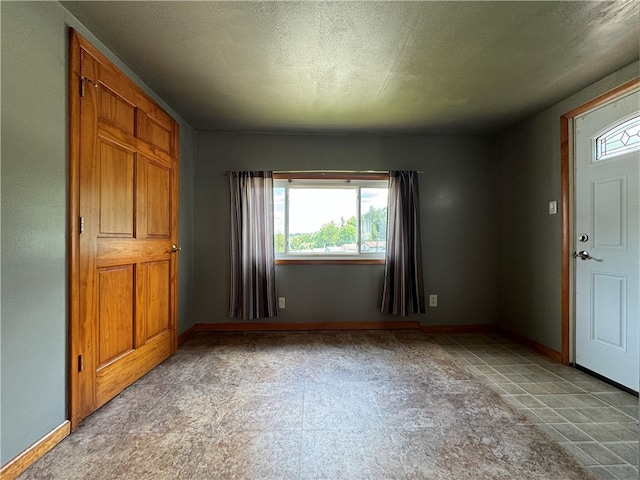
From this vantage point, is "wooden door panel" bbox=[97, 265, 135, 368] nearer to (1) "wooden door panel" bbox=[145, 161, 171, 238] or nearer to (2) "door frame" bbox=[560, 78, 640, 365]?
(1) "wooden door panel" bbox=[145, 161, 171, 238]

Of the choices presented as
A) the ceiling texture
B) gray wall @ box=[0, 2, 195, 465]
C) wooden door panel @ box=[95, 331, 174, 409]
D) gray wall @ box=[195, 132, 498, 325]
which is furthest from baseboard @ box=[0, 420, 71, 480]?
the ceiling texture

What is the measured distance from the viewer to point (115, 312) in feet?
6.55

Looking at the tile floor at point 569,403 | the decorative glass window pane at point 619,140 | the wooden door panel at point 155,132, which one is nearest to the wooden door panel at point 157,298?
the wooden door panel at point 155,132

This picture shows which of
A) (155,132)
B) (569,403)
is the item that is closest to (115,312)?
(155,132)

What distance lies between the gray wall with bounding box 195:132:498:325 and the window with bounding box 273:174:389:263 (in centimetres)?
15

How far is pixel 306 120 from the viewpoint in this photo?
3.03m

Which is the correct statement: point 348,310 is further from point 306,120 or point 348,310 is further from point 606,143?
Answer: point 606,143

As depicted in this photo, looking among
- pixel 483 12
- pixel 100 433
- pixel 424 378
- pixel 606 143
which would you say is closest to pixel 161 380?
pixel 100 433

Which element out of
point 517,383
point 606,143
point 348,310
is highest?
point 606,143

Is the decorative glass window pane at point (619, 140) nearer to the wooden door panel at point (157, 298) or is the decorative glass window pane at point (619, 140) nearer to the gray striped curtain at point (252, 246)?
the gray striped curtain at point (252, 246)

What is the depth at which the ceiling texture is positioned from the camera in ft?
5.13

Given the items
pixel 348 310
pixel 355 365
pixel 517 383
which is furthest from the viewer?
pixel 348 310

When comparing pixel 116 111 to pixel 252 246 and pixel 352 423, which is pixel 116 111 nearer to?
pixel 252 246

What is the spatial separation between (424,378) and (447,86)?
2224mm
